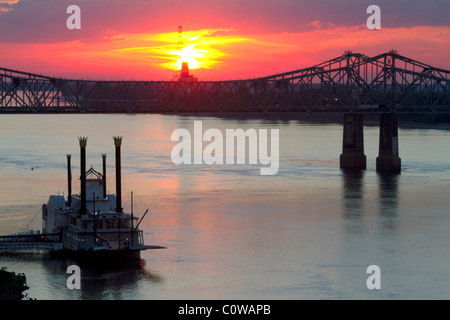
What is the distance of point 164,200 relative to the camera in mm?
89625

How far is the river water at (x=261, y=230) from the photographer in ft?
173

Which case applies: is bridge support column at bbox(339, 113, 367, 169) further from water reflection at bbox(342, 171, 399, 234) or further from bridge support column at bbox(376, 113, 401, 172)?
water reflection at bbox(342, 171, 399, 234)

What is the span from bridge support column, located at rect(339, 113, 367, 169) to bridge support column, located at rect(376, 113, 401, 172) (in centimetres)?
275

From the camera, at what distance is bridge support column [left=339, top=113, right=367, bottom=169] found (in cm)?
12900

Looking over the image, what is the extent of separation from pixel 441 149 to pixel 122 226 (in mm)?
113838

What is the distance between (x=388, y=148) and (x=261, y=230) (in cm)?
5827

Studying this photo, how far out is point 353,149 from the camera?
12988 cm

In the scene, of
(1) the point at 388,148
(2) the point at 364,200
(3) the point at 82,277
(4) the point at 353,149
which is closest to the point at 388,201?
(2) the point at 364,200

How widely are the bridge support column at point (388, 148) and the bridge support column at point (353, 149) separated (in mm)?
2750

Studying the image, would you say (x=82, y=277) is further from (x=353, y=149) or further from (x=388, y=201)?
(x=353, y=149)

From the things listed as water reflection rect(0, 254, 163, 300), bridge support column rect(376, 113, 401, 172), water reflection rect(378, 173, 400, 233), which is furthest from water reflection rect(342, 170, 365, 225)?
water reflection rect(0, 254, 163, 300)
